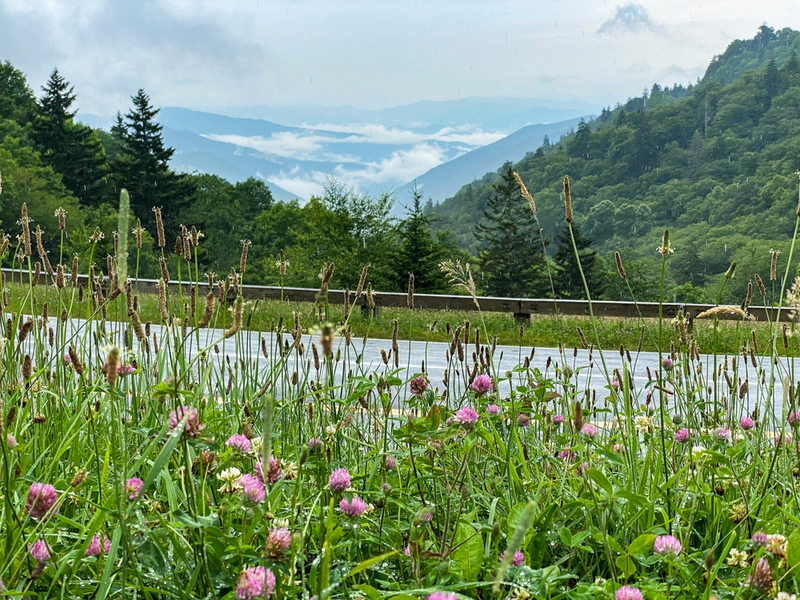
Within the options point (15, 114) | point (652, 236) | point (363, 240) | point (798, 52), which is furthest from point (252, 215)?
point (798, 52)

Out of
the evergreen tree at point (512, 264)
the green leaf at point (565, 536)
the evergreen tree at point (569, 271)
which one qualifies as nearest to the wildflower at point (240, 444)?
the green leaf at point (565, 536)

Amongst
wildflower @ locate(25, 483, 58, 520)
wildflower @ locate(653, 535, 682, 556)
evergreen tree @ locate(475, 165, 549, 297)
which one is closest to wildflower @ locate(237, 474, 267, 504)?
wildflower @ locate(25, 483, 58, 520)

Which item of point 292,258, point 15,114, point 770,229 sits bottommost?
point 292,258

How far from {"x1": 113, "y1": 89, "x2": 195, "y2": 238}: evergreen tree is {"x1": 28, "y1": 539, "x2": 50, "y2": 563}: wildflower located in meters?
46.9

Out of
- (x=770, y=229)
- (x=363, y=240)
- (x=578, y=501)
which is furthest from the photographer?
(x=770, y=229)

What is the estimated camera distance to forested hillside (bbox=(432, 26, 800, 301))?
70.0 meters

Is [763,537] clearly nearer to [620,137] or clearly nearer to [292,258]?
[292,258]

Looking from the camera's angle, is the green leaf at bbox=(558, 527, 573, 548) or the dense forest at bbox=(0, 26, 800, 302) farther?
the dense forest at bbox=(0, 26, 800, 302)

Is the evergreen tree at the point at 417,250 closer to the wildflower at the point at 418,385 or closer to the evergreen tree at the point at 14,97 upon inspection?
the wildflower at the point at 418,385

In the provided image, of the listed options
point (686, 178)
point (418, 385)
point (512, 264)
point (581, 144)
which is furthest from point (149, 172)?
point (686, 178)

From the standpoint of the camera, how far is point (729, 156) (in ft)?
289

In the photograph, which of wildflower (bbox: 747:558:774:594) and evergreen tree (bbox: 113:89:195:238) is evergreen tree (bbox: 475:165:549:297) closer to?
evergreen tree (bbox: 113:89:195:238)

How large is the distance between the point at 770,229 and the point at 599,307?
2632 inches

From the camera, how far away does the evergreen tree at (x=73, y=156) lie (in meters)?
47.2
